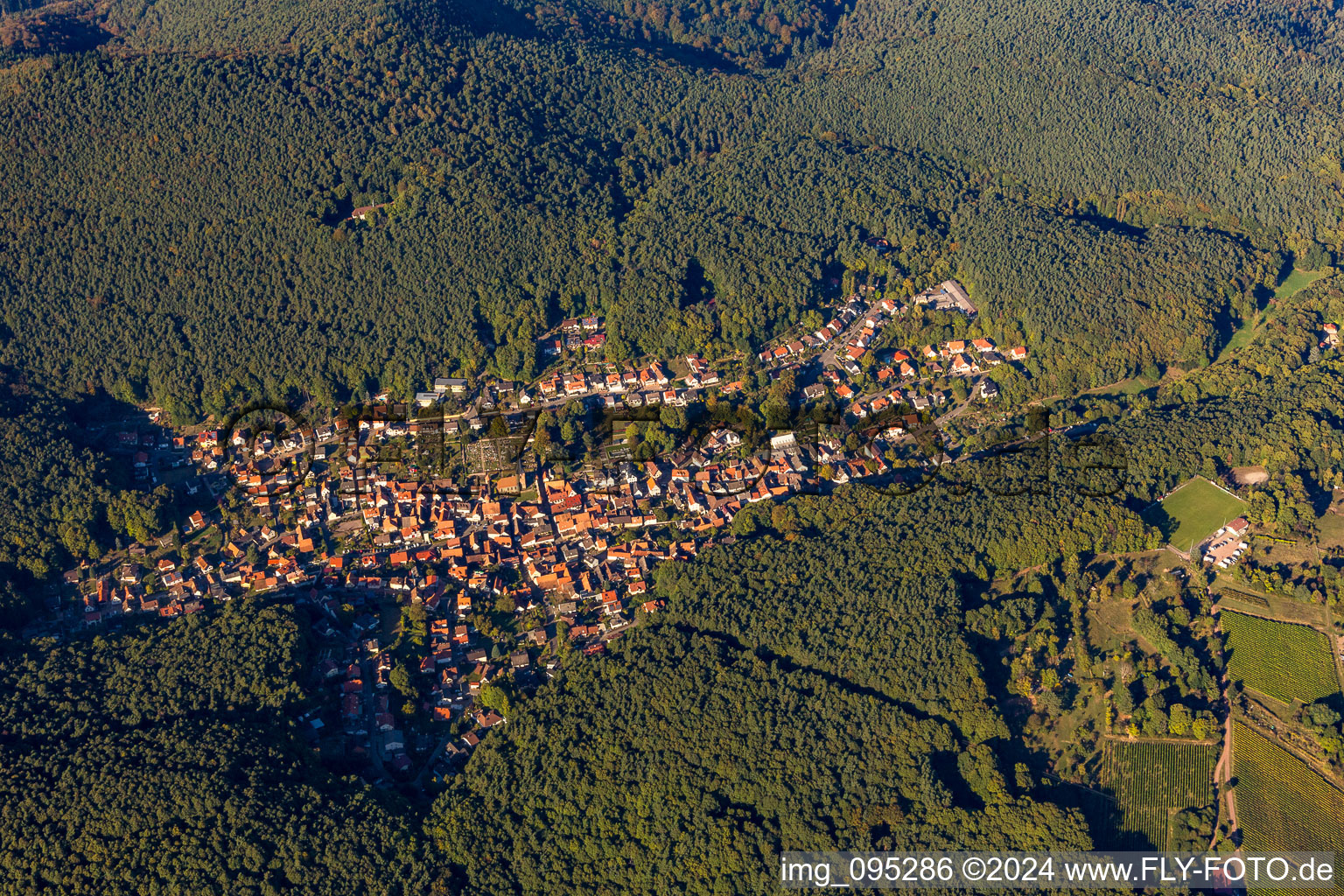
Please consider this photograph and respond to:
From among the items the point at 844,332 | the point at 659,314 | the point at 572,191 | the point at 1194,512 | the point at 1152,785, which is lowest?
the point at 1152,785

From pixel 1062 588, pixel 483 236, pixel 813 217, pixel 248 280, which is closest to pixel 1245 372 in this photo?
pixel 1062 588

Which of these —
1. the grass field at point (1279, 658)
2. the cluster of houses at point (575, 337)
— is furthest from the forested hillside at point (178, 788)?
the grass field at point (1279, 658)

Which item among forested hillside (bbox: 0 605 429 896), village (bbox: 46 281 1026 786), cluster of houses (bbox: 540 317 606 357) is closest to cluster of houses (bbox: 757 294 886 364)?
village (bbox: 46 281 1026 786)

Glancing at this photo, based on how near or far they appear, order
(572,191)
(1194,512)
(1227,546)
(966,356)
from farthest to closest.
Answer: (572,191) → (966,356) → (1194,512) → (1227,546)

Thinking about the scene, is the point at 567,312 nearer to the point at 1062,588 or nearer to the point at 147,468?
the point at 147,468

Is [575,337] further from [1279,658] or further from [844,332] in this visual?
[1279,658]

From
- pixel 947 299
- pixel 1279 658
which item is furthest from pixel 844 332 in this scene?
pixel 1279 658

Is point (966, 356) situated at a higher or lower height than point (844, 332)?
lower
